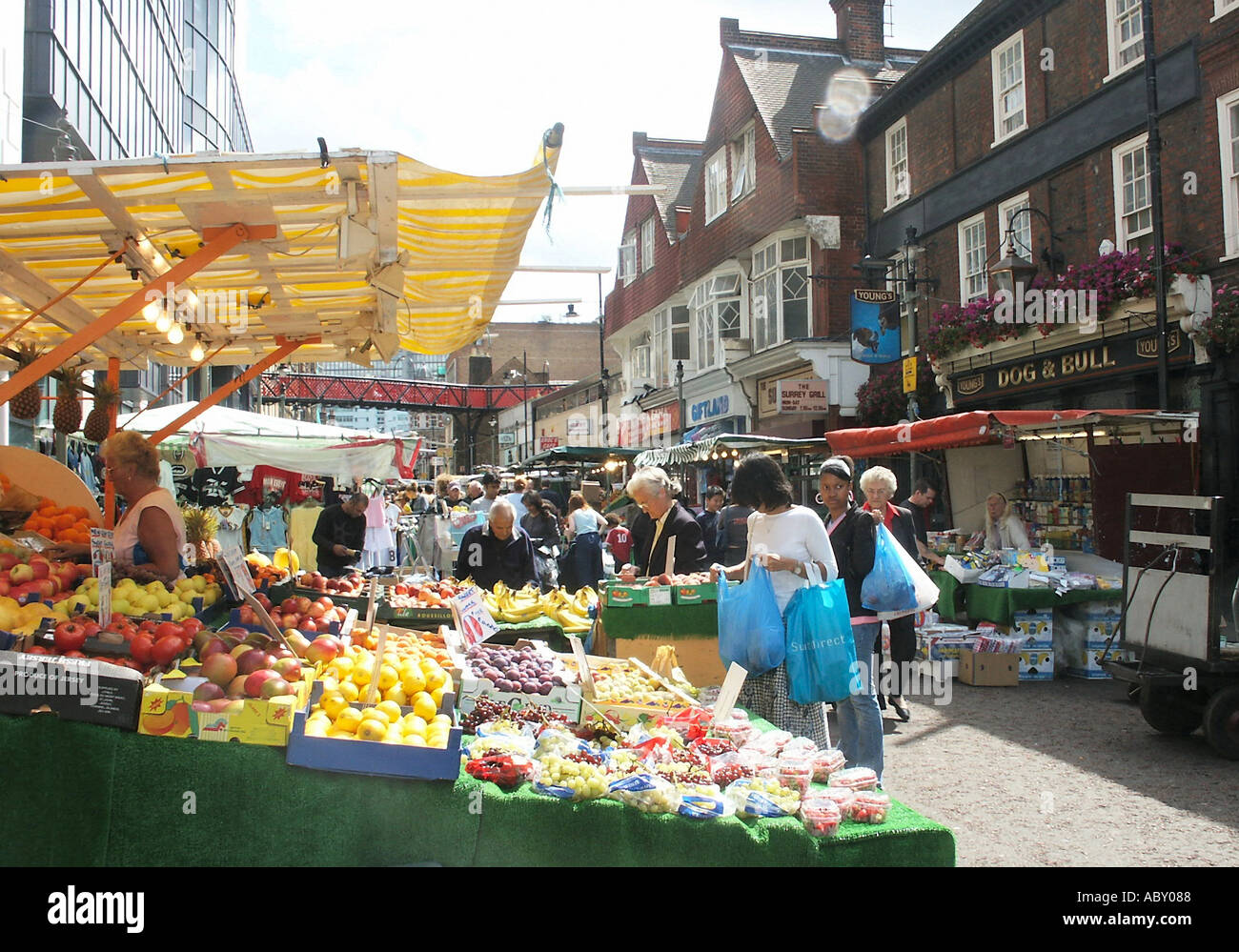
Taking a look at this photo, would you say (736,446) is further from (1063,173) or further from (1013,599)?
(1013,599)

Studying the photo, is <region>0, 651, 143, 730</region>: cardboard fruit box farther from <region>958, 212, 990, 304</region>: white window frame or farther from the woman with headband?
<region>958, 212, 990, 304</region>: white window frame

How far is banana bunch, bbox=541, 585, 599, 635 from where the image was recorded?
295 inches

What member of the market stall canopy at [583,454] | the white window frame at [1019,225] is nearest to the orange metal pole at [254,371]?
the white window frame at [1019,225]

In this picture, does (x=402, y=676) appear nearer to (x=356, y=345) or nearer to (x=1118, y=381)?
(x=356, y=345)

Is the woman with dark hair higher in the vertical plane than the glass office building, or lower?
lower

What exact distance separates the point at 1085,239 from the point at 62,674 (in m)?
15.3

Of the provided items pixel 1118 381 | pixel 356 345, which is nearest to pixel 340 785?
pixel 356 345

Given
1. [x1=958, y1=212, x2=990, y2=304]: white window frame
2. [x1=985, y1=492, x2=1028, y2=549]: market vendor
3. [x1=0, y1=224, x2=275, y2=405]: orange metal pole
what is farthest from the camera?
[x1=958, y1=212, x2=990, y2=304]: white window frame

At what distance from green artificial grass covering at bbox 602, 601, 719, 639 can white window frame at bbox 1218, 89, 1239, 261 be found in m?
9.26

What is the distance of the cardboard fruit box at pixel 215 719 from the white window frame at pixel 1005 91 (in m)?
16.6

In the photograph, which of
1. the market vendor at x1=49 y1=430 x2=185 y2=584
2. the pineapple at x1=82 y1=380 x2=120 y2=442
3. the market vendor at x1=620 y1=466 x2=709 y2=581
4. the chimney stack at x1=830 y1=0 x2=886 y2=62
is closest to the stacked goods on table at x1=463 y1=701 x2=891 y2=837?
the market vendor at x1=49 y1=430 x2=185 y2=584

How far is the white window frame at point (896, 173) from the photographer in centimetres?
1965

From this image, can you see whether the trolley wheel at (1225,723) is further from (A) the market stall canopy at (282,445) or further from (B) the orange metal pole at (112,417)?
(A) the market stall canopy at (282,445)
